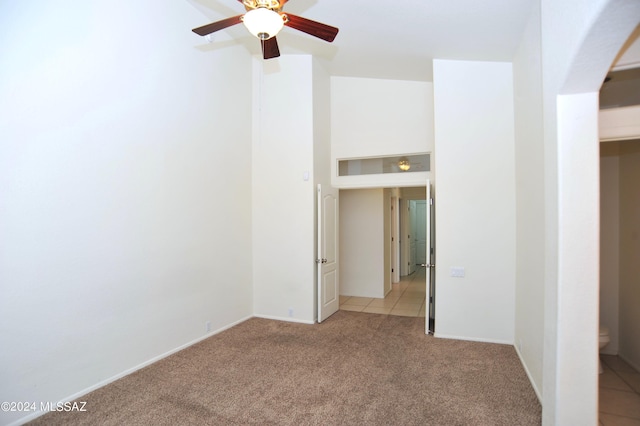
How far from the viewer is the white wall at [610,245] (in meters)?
3.76

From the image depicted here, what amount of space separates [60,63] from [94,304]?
2045 millimetres

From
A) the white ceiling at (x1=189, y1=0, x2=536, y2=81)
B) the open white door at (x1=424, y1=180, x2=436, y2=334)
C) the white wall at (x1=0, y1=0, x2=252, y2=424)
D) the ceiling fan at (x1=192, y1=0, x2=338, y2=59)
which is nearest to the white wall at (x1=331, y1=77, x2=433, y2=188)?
the white ceiling at (x1=189, y1=0, x2=536, y2=81)

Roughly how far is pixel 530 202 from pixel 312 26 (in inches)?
105

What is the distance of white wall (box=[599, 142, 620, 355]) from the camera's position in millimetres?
3756

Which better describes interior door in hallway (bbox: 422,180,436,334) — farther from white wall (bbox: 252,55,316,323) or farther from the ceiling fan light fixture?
the ceiling fan light fixture

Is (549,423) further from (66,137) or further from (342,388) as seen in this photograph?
(66,137)

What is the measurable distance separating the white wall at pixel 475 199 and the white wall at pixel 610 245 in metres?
0.90

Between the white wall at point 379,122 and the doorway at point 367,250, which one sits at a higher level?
the white wall at point 379,122

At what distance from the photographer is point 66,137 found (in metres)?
2.80

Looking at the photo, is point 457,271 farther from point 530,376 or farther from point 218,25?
point 218,25

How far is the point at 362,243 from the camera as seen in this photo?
271 inches

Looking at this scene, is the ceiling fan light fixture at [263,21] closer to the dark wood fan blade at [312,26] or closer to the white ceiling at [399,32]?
the dark wood fan blade at [312,26]

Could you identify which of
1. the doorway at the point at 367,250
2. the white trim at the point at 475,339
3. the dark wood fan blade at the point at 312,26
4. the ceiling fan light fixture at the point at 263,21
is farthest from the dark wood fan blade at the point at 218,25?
the doorway at the point at 367,250

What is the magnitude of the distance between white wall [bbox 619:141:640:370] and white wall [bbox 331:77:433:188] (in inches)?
85.3
